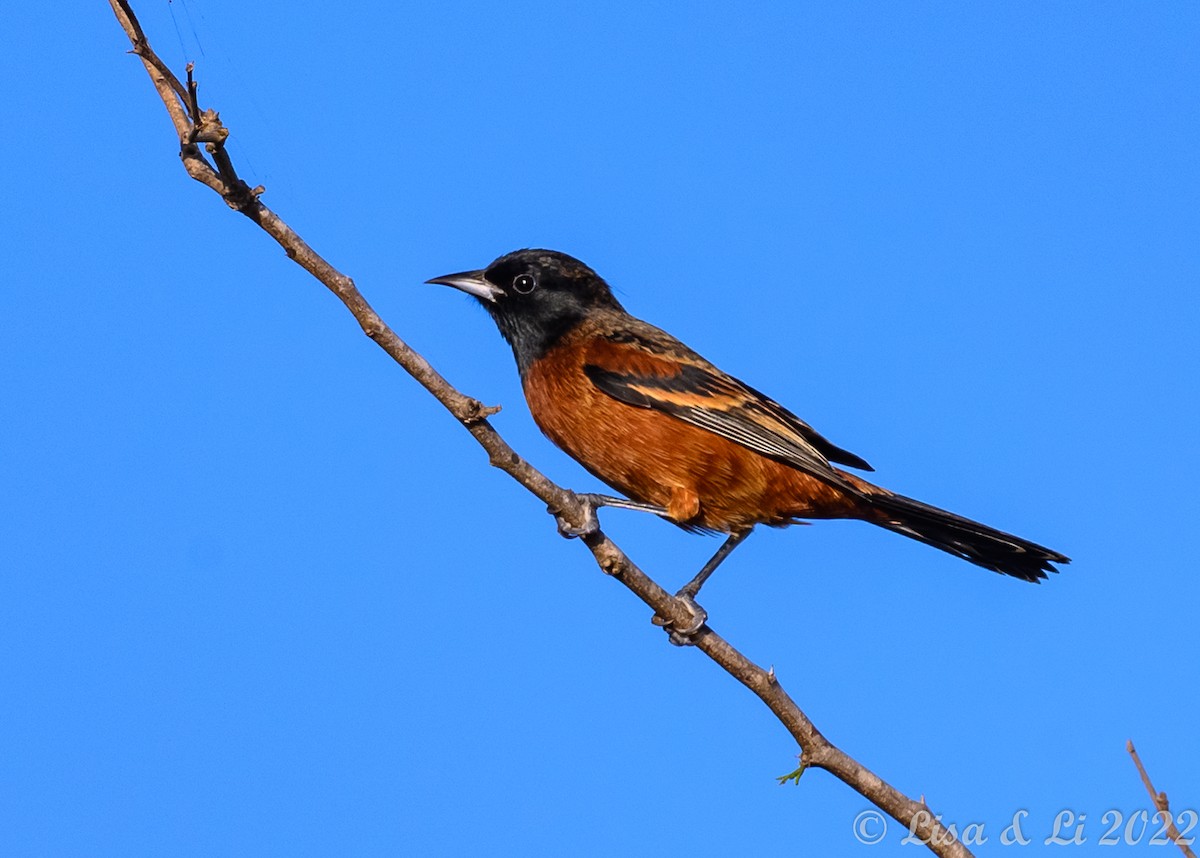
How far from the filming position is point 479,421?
418 cm

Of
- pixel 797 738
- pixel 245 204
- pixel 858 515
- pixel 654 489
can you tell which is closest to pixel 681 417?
pixel 654 489

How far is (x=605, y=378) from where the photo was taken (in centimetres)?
688

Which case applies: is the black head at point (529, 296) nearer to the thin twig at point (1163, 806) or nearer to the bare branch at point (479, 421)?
the bare branch at point (479, 421)

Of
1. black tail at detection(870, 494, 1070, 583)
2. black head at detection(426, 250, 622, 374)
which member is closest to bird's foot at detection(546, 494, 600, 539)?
black tail at detection(870, 494, 1070, 583)

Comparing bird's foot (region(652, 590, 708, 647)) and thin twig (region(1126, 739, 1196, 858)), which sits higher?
bird's foot (region(652, 590, 708, 647))

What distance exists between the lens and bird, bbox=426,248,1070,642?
666 cm

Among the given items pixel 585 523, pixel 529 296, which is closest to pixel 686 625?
pixel 585 523

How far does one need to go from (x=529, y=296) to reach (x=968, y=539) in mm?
2676

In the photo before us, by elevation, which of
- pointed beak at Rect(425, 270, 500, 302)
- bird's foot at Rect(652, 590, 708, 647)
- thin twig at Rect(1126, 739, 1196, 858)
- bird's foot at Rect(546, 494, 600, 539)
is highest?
pointed beak at Rect(425, 270, 500, 302)

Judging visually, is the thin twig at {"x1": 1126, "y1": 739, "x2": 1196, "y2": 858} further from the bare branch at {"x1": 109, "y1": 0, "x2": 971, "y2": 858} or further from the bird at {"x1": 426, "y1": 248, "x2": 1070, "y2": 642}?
the bird at {"x1": 426, "y1": 248, "x2": 1070, "y2": 642}

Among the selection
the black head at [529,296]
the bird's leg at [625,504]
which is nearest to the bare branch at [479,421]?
the bird's leg at [625,504]

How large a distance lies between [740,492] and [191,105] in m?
3.77

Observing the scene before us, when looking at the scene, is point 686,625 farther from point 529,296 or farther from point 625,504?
point 529,296

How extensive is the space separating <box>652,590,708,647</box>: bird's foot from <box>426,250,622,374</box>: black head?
2.09 meters
